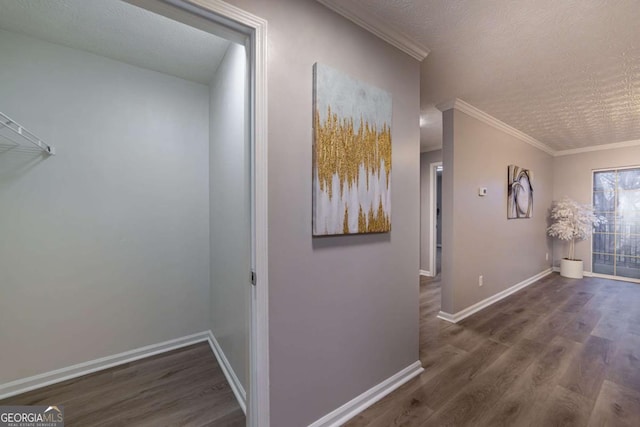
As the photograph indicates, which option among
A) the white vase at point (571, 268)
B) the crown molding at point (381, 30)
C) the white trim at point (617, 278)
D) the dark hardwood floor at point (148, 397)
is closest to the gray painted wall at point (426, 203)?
the white vase at point (571, 268)

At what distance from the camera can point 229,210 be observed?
1943mm

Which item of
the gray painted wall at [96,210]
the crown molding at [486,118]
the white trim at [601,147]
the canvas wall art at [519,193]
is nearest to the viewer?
the gray painted wall at [96,210]

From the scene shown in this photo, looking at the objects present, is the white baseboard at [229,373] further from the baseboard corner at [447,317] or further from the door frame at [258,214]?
the baseboard corner at [447,317]

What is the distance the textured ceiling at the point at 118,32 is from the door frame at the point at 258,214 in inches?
33.8

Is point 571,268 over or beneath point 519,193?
beneath

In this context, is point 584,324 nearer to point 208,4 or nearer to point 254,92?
point 254,92

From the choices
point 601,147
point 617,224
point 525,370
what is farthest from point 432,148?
point 525,370

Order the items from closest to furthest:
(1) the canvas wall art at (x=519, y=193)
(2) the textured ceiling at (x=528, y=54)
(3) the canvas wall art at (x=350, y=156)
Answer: (3) the canvas wall art at (x=350, y=156) → (2) the textured ceiling at (x=528, y=54) → (1) the canvas wall art at (x=519, y=193)

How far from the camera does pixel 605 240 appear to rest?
15.4ft

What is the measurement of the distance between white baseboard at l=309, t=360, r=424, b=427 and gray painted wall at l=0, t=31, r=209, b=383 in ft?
5.17

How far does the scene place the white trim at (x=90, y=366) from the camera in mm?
1740

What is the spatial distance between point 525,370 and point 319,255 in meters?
2.03

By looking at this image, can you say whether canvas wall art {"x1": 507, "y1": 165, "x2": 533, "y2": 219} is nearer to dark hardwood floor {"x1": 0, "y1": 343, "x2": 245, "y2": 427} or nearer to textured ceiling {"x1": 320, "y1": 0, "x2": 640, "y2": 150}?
textured ceiling {"x1": 320, "y1": 0, "x2": 640, "y2": 150}

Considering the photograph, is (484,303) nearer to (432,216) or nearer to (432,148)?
(432,216)
